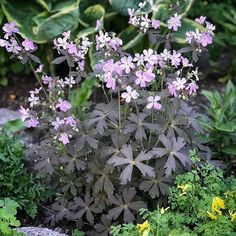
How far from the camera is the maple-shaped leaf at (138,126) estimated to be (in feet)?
8.42

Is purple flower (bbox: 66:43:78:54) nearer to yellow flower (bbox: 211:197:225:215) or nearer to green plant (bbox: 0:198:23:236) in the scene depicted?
green plant (bbox: 0:198:23:236)

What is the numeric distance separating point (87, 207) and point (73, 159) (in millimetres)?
243

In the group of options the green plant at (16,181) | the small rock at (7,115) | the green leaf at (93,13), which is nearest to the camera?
the green plant at (16,181)

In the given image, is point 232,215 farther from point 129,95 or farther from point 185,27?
point 185,27

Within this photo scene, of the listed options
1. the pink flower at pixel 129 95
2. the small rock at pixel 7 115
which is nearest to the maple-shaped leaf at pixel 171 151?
the pink flower at pixel 129 95

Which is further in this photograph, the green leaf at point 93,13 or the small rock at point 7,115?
the green leaf at point 93,13

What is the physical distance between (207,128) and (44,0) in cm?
134

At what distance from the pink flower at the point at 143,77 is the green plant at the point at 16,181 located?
34.2 inches

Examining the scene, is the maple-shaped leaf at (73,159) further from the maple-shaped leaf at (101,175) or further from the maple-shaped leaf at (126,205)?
the maple-shaped leaf at (126,205)

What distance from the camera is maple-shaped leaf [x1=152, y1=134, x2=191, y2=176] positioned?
2.54m

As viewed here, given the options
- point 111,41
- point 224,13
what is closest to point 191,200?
point 111,41

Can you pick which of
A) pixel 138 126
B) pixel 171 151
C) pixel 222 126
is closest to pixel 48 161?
pixel 138 126

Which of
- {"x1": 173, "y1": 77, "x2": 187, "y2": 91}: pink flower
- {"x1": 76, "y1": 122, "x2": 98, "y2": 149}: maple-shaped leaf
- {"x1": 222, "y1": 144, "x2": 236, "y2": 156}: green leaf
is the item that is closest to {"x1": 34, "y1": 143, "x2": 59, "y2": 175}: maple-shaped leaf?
{"x1": 76, "y1": 122, "x2": 98, "y2": 149}: maple-shaped leaf

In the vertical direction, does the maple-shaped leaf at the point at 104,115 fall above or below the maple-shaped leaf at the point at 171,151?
above
